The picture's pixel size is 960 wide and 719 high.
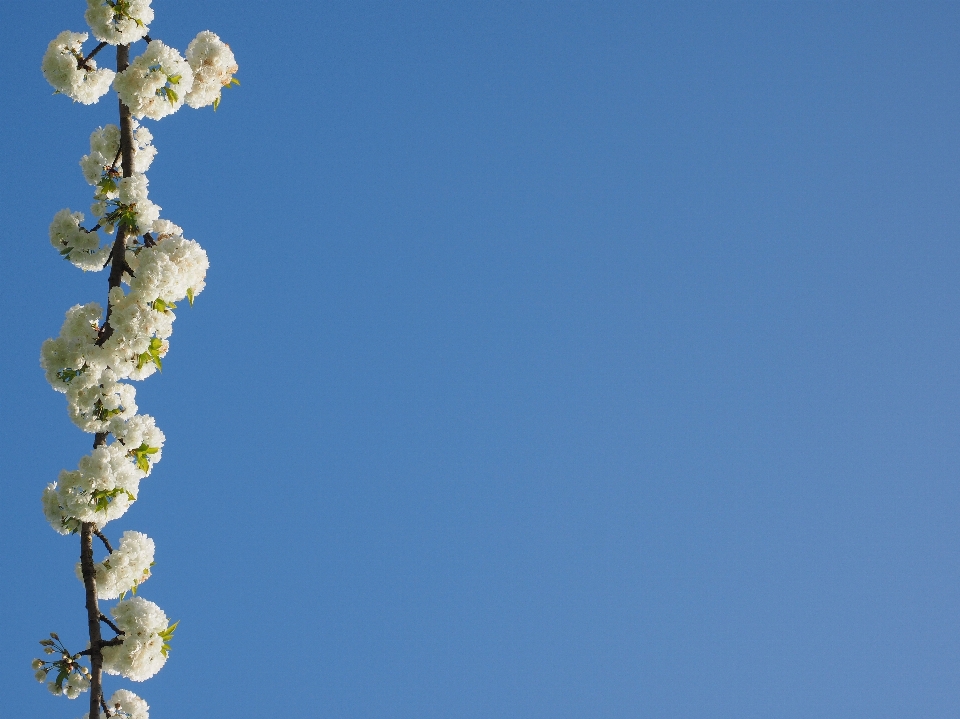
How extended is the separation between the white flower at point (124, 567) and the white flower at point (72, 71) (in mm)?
3045

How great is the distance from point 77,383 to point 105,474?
0.65m

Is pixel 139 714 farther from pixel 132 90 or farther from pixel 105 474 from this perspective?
pixel 132 90

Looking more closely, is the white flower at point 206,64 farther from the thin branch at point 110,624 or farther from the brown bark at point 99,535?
the thin branch at point 110,624

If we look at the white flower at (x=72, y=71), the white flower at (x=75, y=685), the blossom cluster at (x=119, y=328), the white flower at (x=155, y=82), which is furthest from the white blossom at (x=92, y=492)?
the white flower at (x=72, y=71)

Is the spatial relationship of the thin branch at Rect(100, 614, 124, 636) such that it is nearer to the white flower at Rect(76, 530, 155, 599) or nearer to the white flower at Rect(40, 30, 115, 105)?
the white flower at Rect(76, 530, 155, 599)

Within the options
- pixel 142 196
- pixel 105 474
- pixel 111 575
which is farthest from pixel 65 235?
pixel 111 575

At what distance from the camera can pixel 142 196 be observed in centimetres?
654

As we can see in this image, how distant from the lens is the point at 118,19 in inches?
259

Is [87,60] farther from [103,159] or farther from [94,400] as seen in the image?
[94,400]

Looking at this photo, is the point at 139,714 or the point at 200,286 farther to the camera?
the point at 200,286

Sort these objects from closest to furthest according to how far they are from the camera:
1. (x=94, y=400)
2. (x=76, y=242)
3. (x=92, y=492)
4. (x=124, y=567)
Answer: (x=92, y=492) → (x=124, y=567) → (x=94, y=400) → (x=76, y=242)

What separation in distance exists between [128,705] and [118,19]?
14.6ft

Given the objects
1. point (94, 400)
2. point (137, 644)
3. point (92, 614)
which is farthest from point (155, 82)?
point (137, 644)

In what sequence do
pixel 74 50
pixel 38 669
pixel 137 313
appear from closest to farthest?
pixel 38 669 < pixel 137 313 < pixel 74 50
